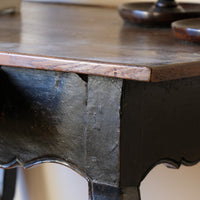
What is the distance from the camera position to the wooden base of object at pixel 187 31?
56cm

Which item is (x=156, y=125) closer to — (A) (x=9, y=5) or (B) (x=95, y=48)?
(B) (x=95, y=48)

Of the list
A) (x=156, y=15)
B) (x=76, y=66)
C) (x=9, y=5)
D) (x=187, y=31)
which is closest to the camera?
(x=76, y=66)

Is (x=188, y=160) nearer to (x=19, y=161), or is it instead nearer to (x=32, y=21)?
(x=19, y=161)

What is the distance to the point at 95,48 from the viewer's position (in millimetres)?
534

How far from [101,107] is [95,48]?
0.09 m

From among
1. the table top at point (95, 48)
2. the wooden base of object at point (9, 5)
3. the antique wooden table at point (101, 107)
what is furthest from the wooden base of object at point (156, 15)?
the wooden base of object at point (9, 5)

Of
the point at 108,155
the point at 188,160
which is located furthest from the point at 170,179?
the point at 108,155

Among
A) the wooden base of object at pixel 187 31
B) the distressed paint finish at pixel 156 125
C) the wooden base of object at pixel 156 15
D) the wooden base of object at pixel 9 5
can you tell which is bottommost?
the distressed paint finish at pixel 156 125

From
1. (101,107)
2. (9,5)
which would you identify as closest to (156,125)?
(101,107)

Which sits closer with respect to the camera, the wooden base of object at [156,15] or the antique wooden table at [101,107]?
the antique wooden table at [101,107]

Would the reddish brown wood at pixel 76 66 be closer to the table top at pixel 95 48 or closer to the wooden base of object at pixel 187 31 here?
the table top at pixel 95 48

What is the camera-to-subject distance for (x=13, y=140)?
0.55 m

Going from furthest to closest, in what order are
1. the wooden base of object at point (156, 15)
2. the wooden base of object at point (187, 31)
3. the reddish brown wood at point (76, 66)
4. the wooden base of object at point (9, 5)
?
the wooden base of object at point (9, 5), the wooden base of object at point (156, 15), the wooden base of object at point (187, 31), the reddish brown wood at point (76, 66)

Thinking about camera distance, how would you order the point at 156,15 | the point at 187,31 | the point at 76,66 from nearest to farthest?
the point at 76,66, the point at 187,31, the point at 156,15
